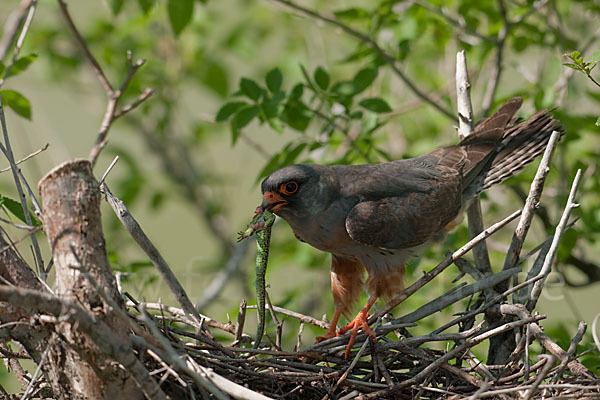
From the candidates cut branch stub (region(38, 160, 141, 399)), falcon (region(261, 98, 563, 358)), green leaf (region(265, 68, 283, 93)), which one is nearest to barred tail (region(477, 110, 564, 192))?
falcon (region(261, 98, 563, 358))

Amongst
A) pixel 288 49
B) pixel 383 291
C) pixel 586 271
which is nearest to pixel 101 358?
pixel 383 291

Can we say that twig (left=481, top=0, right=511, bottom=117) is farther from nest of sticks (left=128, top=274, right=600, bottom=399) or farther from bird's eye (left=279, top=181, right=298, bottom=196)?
nest of sticks (left=128, top=274, right=600, bottom=399)

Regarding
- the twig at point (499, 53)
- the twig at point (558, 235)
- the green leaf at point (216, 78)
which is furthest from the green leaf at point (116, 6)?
the twig at point (558, 235)

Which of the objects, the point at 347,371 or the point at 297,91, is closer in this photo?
the point at 347,371

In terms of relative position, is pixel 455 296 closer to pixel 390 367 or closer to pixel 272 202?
pixel 390 367

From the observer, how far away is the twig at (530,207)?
4188 mm

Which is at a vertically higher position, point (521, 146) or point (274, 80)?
point (274, 80)

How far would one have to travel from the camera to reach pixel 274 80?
5.18 meters

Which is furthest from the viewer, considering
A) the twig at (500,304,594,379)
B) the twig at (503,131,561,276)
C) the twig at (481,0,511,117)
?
the twig at (481,0,511,117)

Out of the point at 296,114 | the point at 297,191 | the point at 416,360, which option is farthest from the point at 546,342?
the point at 296,114

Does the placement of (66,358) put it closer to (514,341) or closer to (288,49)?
(514,341)

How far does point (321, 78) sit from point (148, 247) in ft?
6.48

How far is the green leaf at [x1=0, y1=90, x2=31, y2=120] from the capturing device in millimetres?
4723

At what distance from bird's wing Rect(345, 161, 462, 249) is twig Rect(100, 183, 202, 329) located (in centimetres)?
121
